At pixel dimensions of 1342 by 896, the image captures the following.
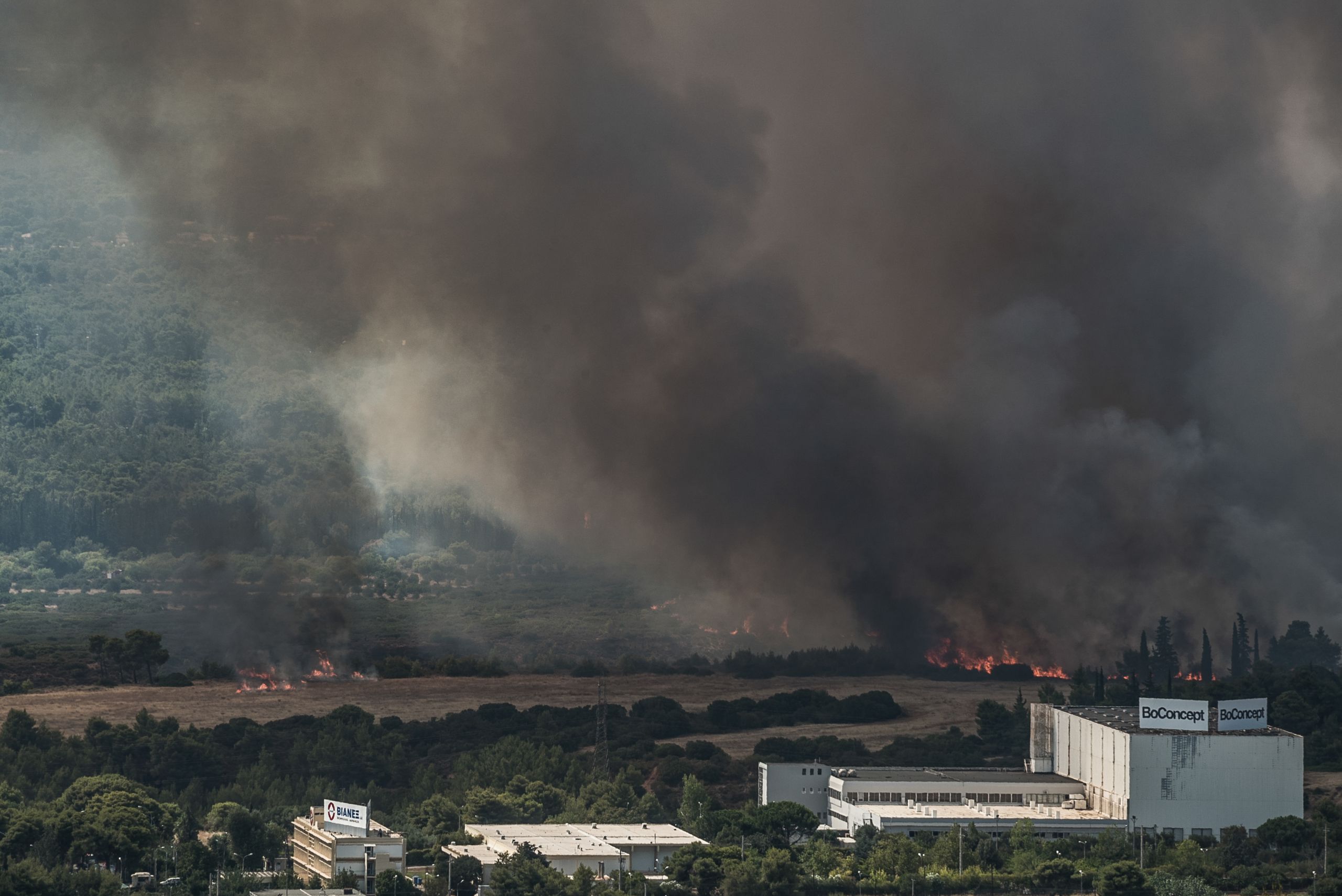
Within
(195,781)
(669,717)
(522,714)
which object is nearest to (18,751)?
(195,781)

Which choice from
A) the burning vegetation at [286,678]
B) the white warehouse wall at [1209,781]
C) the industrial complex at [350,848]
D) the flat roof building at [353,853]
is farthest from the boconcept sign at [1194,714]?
the burning vegetation at [286,678]

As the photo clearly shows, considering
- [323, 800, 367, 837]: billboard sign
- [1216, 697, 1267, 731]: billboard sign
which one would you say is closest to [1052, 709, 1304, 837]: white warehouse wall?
[1216, 697, 1267, 731]: billboard sign

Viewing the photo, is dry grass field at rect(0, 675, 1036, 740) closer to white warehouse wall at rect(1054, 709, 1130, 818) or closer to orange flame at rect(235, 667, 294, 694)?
orange flame at rect(235, 667, 294, 694)

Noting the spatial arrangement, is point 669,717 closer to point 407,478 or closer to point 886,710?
point 886,710

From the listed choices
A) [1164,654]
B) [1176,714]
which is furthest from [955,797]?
[1164,654]

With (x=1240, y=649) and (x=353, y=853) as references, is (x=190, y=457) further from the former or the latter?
(x=353, y=853)

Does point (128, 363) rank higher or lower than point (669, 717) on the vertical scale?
higher
